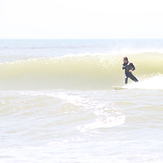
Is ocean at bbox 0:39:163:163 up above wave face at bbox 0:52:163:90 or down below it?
below

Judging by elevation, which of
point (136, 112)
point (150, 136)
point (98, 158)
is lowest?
point (98, 158)

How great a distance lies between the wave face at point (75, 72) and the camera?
16.8 m

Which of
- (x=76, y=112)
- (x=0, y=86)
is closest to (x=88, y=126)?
(x=76, y=112)

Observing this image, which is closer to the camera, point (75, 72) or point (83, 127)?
point (83, 127)

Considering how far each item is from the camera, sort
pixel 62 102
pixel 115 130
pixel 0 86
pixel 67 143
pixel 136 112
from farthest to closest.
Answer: pixel 0 86
pixel 62 102
pixel 136 112
pixel 115 130
pixel 67 143

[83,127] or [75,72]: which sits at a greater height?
A: [75,72]

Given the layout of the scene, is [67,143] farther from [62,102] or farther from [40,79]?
[40,79]

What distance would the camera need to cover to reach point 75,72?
1844cm

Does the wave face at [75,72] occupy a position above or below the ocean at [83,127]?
above

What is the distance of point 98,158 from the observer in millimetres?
4906

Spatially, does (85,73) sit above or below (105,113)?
above

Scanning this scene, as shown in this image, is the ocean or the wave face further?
the wave face

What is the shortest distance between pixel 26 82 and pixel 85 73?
2.70 m

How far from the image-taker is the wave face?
16.8 metres
